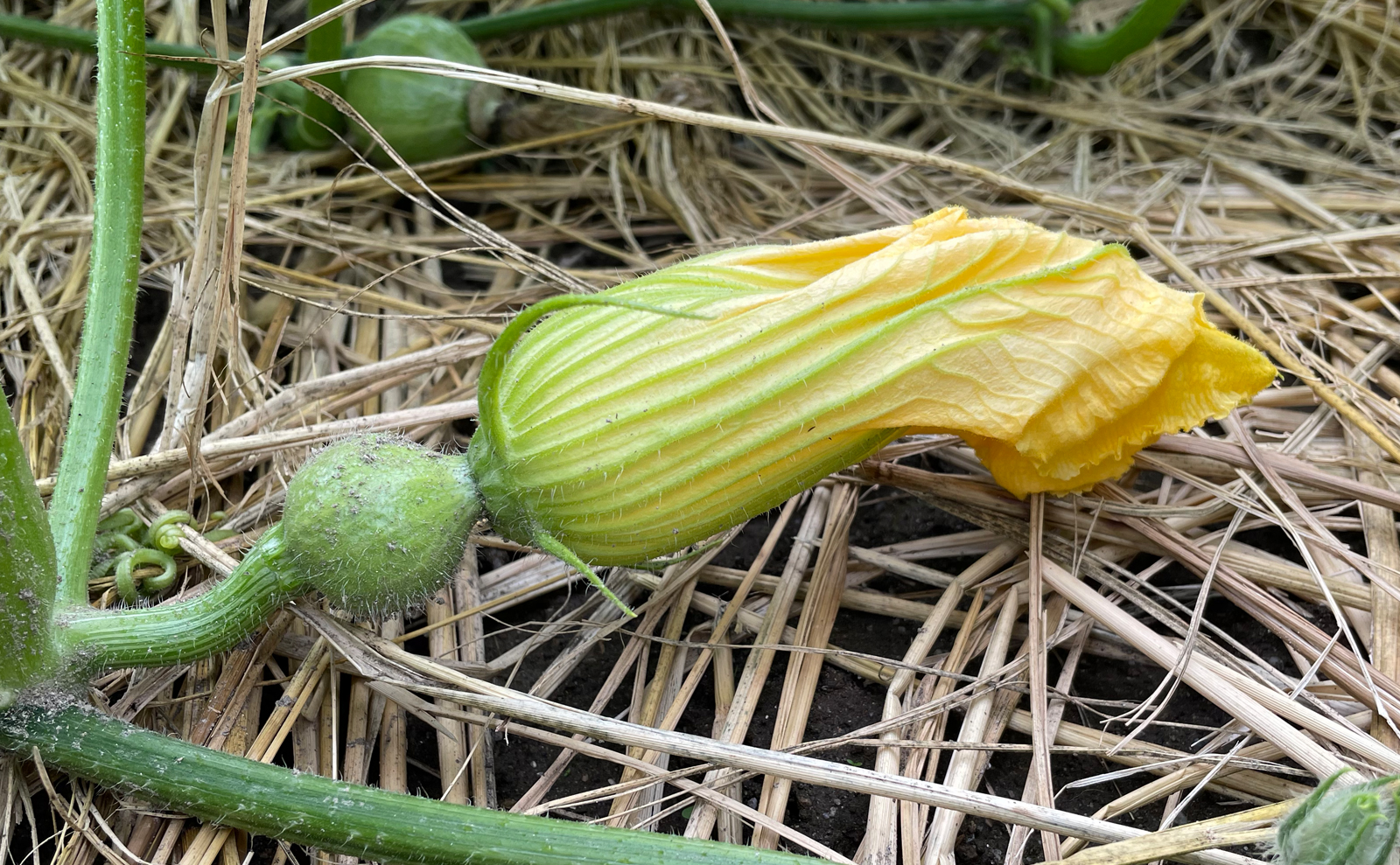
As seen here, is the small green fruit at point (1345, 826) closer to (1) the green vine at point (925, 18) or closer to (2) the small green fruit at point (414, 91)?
(1) the green vine at point (925, 18)

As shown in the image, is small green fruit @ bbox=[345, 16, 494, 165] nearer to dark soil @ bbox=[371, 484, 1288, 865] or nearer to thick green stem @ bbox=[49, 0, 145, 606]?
thick green stem @ bbox=[49, 0, 145, 606]

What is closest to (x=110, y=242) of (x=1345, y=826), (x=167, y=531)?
(x=167, y=531)

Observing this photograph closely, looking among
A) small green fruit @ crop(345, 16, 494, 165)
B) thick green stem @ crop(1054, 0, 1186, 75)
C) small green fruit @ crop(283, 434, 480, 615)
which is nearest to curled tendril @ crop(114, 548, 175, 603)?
small green fruit @ crop(283, 434, 480, 615)

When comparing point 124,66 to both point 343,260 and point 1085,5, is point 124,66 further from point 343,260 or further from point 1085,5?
point 1085,5

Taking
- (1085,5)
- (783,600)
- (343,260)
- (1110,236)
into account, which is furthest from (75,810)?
(1085,5)

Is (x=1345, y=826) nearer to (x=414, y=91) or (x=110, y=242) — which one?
(x=110, y=242)
